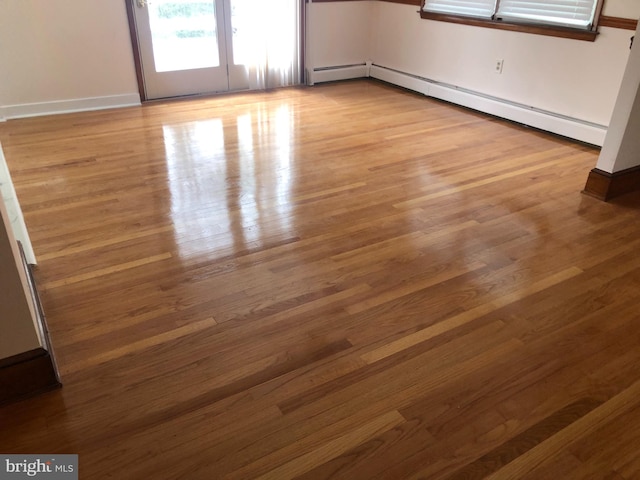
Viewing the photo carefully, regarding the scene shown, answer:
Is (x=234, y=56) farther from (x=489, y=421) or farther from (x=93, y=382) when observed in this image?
(x=489, y=421)

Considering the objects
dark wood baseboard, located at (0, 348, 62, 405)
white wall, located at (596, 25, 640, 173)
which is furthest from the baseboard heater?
dark wood baseboard, located at (0, 348, 62, 405)

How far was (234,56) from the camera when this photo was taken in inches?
201

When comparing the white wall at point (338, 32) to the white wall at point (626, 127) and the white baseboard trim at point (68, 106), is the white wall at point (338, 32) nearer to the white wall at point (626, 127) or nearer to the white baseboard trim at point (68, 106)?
the white baseboard trim at point (68, 106)

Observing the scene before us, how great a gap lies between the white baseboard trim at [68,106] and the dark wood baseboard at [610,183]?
3784mm

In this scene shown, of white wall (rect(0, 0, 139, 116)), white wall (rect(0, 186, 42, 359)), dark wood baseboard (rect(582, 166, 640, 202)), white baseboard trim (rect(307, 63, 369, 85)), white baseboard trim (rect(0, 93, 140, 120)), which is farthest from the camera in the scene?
white baseboard trim (rect(307, 63, 369, 85))

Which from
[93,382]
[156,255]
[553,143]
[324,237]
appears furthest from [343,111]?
[93,382]

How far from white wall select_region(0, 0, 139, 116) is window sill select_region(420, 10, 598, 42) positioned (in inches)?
111

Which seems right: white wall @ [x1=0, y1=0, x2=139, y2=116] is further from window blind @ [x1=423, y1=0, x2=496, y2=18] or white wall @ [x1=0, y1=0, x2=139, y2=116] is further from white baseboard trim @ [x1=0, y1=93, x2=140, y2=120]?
window blind @ [x1=423, y1=0, x2=496, y2=18]

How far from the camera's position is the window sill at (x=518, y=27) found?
379 centimetres

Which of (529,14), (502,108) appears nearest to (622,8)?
(529,14)

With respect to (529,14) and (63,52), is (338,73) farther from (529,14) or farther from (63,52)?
(63,52)

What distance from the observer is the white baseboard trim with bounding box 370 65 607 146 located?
3947 millimetres

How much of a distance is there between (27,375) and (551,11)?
416 centimetres

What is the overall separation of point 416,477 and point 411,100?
4243 mm
